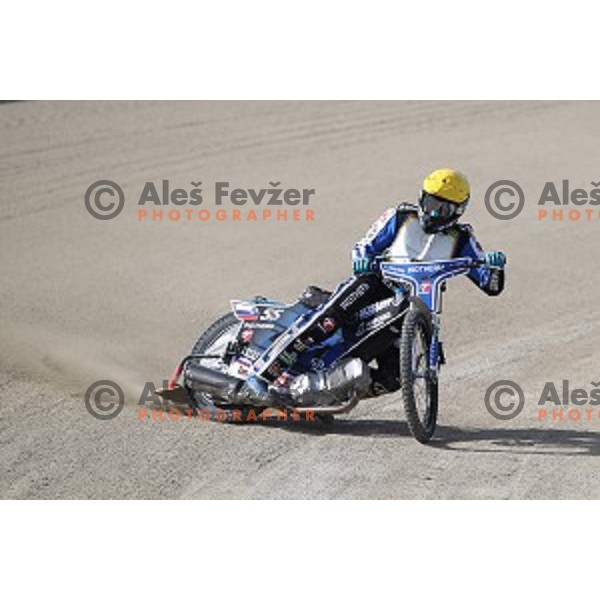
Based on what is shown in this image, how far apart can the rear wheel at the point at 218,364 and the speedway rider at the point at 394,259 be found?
365 millimetres

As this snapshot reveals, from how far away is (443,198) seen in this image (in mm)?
13781

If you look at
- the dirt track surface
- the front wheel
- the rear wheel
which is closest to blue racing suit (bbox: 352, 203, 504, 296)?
the front wheel

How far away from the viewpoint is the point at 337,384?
45.5 feet

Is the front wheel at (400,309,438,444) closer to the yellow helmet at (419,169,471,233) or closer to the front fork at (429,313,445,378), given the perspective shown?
the front fork at (429,313,445,378)

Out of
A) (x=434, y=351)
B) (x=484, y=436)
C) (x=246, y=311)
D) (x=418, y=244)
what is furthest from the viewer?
(x=246, y=311)

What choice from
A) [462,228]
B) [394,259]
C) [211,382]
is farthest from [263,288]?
[462,228]

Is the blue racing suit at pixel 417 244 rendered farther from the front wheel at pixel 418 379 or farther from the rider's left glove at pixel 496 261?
the front wheel at pixel 418 379

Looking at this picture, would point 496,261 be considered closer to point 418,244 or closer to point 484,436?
point 418,244

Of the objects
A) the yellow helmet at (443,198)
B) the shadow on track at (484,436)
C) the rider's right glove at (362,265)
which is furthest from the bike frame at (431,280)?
the shadow on track at (484,436)

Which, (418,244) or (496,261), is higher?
(418,244)

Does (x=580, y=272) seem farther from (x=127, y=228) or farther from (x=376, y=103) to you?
(x=376, y=103)

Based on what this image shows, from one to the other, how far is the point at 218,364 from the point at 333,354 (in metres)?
1.11

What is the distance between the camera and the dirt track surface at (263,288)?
13.5 metres
